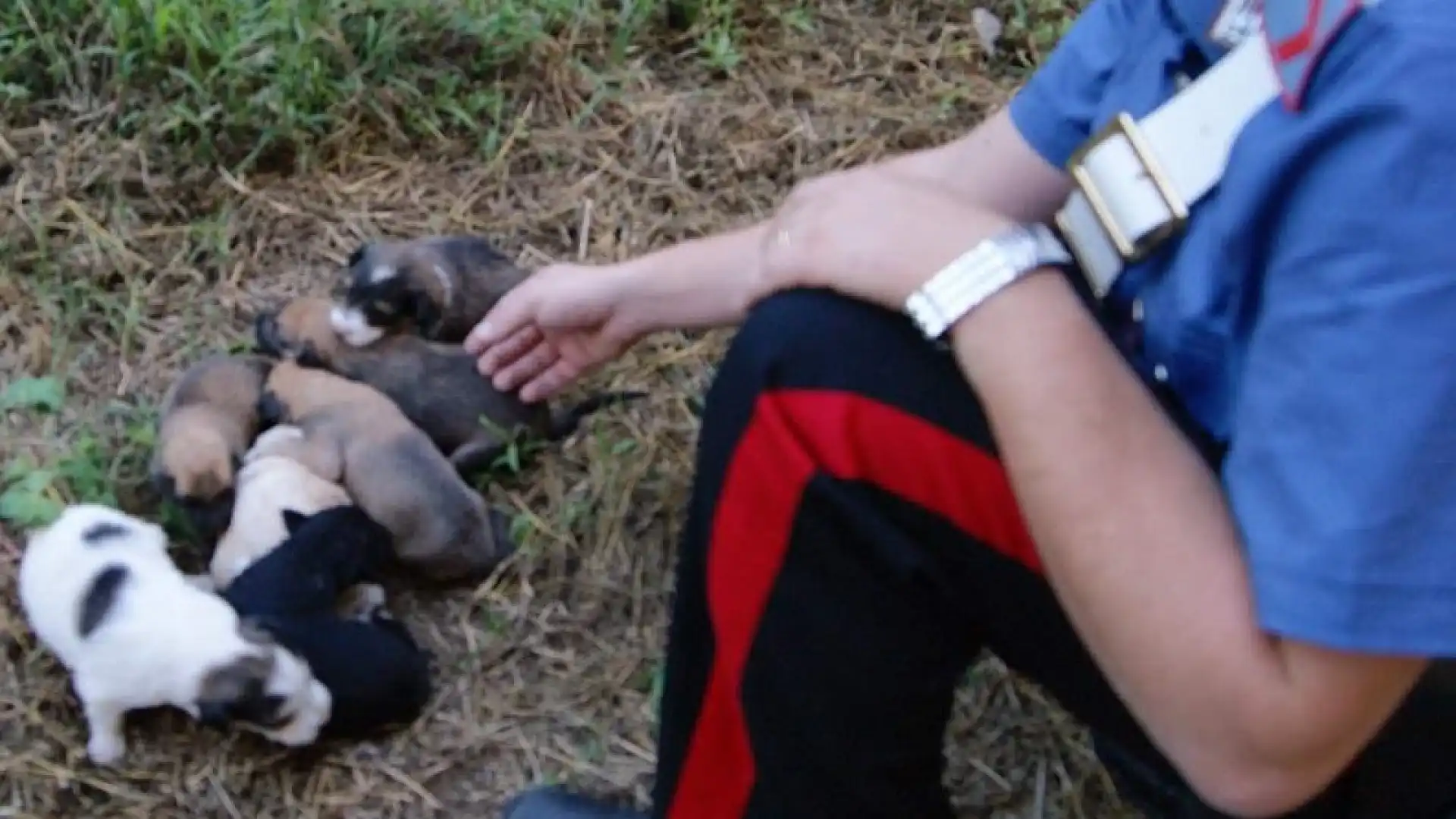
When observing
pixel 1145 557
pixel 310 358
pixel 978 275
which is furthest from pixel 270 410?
pixel 1145 557

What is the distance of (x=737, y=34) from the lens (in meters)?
2.49

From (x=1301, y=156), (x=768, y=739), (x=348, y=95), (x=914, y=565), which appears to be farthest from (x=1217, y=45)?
(x=348, y=95)

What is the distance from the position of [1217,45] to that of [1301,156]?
248 mm

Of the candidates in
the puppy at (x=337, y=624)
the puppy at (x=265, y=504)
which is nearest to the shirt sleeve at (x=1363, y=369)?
the puppy at (x=337, y=624)

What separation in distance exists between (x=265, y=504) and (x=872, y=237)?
2.88 ft

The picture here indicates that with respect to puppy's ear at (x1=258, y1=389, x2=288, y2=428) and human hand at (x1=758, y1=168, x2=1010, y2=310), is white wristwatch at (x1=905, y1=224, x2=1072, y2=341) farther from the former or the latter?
puppy's ear at (x1=258, y1=389, x2=288, y2=428)

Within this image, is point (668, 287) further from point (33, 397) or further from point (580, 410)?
point (33, 397)

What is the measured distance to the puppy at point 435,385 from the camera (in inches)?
72.7

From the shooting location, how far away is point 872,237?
1065mm

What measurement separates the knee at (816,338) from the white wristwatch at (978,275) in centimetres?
4

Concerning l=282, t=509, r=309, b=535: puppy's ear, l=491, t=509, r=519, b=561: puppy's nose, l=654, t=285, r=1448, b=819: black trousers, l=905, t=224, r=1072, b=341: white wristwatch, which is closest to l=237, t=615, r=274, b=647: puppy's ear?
l=282, t=509, r=309, b=535: puppy's ear

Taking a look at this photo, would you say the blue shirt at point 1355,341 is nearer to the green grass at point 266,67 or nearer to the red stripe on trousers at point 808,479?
the red stripe on trousers at point 808,479

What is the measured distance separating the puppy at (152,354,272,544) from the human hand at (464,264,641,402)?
0.85 feet

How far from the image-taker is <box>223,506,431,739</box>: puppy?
162cm
